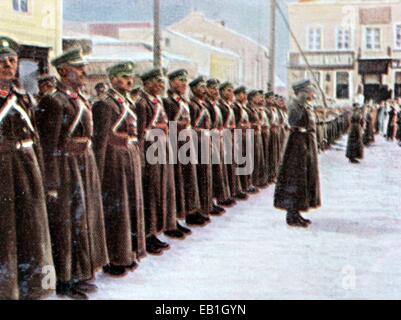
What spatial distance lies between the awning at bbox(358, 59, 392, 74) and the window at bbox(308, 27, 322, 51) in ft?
1.56

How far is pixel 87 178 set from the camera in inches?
163

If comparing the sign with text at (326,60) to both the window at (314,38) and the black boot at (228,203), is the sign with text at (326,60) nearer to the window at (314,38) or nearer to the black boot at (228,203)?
the window at (314,38)

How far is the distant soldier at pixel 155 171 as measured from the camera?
5.05m

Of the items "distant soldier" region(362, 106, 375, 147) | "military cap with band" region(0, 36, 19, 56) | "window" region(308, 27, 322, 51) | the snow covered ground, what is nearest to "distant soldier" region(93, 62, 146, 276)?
the snow covered ground

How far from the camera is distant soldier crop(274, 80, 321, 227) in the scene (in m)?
6.15

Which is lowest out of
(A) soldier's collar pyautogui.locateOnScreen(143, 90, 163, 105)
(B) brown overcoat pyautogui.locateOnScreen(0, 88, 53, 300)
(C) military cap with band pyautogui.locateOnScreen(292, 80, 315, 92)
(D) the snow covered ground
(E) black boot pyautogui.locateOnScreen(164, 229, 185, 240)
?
(D) the snow covered ground

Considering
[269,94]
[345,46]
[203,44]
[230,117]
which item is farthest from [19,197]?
[269,94]

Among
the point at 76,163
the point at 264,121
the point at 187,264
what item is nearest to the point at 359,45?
the point at 264,121

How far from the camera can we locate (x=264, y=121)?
8734mm

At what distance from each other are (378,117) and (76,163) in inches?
387

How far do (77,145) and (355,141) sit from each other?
8316mm

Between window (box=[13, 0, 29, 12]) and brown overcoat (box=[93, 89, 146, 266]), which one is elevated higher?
window (box=[13, 0, 29, 12])

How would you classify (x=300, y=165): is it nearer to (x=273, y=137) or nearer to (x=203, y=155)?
(x=203, y=155)

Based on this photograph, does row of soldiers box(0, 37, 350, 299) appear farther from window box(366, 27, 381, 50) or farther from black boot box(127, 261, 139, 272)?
window box(366, 27, 381, 50)
